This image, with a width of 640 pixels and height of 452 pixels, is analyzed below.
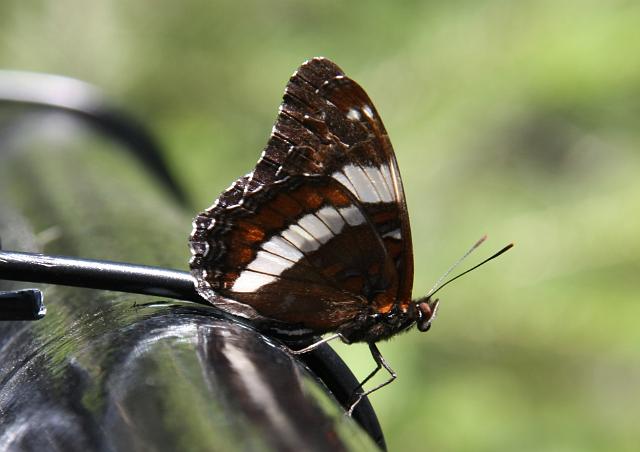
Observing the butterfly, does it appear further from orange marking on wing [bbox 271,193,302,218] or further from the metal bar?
the metal bar

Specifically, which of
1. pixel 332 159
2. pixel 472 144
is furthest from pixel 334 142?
pixel 472 144

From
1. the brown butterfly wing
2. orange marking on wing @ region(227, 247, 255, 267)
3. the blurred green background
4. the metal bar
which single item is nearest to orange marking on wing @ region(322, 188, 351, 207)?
the brown butterfly wing

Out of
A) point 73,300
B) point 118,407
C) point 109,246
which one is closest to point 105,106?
point 109,246

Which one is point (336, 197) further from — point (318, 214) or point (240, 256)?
point (240, 256)

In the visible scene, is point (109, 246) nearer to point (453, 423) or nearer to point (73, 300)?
point (73, 300)

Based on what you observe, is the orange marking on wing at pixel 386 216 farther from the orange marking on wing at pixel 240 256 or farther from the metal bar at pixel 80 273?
the metal bar at pixel 80 273

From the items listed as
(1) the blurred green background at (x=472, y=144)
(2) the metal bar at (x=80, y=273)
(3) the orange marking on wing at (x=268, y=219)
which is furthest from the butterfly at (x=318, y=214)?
(1) the blurred green background at (x=472, y=144)
